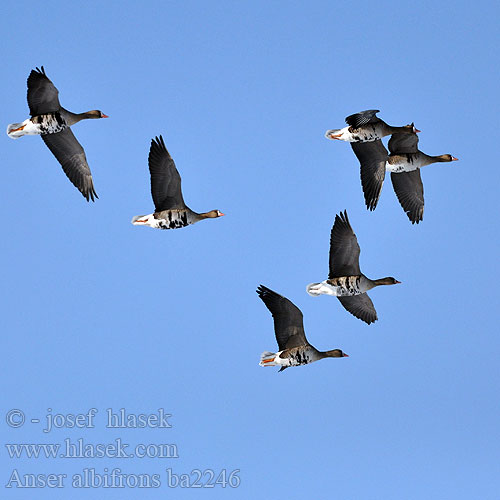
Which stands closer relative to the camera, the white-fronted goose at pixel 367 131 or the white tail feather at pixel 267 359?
the white tail feather at pixel 267 359

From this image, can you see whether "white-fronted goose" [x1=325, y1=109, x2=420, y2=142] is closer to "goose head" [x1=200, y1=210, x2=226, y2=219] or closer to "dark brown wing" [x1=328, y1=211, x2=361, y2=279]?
"dark brown wing" [x1=328, y1=211, x2=361, y2=279]

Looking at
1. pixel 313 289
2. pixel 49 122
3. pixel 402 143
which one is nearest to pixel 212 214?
pixel 313 289

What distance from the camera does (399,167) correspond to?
32.7 meters

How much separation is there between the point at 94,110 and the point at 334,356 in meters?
9.32

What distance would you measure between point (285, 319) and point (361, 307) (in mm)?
4396

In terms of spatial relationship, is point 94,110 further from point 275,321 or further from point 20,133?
point 275,321

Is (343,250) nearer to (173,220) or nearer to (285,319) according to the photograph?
(285,319)

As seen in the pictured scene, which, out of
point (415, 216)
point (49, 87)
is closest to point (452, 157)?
point (415, 216)

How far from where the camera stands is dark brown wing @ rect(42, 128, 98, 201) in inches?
1216

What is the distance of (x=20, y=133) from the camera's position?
98.9 ft

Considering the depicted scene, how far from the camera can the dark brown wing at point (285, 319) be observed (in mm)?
28703

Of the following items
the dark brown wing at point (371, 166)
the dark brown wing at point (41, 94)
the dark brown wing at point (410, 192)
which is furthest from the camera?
the dark brown wing at point (410, 192)

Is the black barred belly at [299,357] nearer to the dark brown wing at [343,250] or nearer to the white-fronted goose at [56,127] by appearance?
the dark brown wing at [343,250]

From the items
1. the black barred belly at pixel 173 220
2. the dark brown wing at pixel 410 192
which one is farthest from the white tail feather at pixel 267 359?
the dark brown wing at pixel 410 192
